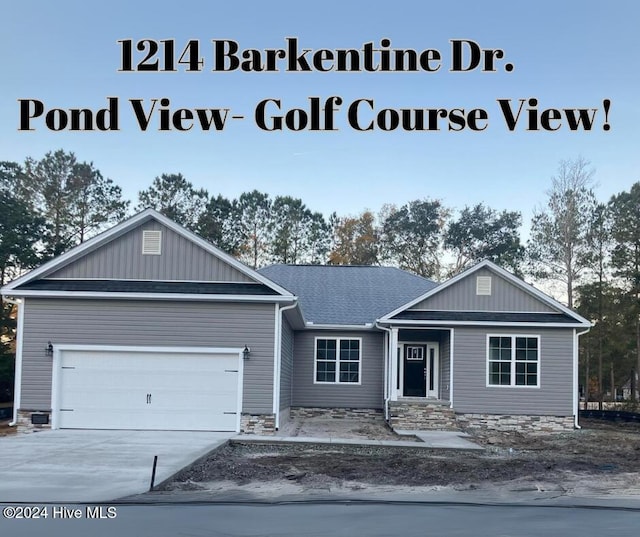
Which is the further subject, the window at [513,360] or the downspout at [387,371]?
the downspout at [387,371]

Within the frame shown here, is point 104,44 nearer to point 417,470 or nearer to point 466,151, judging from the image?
point 417,470

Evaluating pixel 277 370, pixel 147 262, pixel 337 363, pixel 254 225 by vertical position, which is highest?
pixel 254 225

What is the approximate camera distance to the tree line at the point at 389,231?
1483 inches

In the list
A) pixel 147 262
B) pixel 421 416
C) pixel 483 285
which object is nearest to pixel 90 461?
pixel 147 262

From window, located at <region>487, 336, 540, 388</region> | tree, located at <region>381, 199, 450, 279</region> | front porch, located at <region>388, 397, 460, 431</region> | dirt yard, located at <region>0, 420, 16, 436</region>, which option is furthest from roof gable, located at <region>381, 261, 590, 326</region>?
tree, located at <region>381, 199, 450, 279</region>

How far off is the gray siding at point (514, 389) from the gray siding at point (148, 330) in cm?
600

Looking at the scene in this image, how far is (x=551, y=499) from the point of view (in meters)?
9.08

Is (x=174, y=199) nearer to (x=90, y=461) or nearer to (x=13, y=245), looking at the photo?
(x=13, y=245)

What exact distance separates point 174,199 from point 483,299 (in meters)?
29.8

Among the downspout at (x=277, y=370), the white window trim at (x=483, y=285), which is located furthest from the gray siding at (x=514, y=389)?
the downspout at (x=277, y=370)

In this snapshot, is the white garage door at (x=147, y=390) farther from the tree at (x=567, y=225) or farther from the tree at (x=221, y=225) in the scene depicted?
the tree at (x=221, y=225)

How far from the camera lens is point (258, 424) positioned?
56.1 feet

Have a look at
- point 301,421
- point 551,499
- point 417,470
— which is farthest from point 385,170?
point 551,499

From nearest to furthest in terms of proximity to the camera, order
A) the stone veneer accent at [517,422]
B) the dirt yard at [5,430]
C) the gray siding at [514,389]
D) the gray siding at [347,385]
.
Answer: the dirt yard at [5,430] < the stone veneer accent at [517,422] < the gray siding at [514,389] < the gray siding at [347,385]
